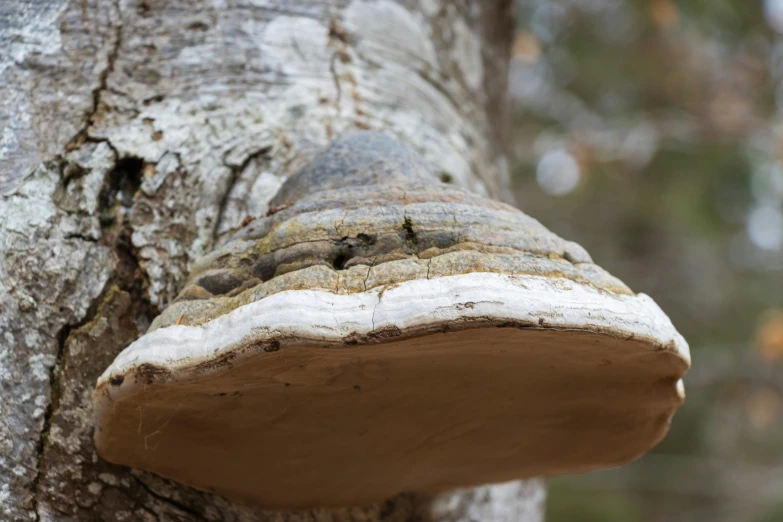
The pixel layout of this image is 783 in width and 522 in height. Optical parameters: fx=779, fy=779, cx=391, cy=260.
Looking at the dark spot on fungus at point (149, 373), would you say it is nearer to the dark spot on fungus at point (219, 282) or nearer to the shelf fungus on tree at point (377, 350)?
the shelf fungus on tree at point (377, 350)

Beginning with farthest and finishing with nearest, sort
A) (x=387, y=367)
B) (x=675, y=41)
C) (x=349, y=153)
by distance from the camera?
1. (x=675, y=41)
2. (x=349, y=153)
3. (x=387, y=367)

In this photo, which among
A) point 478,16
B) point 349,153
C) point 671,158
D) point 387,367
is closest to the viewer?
point 387,367

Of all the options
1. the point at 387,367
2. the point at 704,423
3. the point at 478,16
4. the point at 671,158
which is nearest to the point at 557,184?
the point at 671,158

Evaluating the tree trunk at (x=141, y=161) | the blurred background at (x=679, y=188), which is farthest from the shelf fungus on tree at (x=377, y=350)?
the blurred background at (x=679, y=188)

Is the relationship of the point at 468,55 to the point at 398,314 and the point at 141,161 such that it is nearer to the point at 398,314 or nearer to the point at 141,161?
the point at 141,161

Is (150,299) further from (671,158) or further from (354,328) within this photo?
(671,158)

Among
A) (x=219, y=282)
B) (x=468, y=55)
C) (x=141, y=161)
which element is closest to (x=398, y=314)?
(x=219, y=282)
